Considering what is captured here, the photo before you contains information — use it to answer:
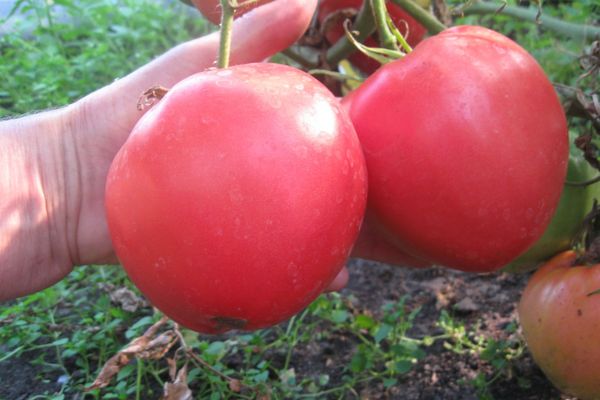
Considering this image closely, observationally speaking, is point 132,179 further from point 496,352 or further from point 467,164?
point 496,352

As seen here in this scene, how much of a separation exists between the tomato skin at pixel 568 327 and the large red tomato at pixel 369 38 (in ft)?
1.53

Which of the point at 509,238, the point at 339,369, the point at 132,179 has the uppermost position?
the point at 132,179

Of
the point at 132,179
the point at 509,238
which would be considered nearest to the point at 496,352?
the point at 509,238

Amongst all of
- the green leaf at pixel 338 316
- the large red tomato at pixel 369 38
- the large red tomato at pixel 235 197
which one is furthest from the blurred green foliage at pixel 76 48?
the large red tomato at pixel 235 197

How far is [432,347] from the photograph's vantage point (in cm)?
125

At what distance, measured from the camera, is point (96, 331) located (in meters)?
1.24

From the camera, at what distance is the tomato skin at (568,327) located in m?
0.96

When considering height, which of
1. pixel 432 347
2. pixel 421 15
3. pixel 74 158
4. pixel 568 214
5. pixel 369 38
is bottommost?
pixel 432 347

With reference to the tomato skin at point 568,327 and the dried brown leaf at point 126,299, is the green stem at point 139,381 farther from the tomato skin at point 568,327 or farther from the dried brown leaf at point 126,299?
the tomato skin at point 568,327

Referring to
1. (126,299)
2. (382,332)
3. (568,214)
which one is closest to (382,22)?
(568,214)

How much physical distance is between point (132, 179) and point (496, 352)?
761 mm

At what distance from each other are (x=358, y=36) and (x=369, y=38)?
0.29ft

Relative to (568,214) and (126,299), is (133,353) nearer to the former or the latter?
(126,299)

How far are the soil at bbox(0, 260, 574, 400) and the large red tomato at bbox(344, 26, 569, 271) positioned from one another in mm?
446
